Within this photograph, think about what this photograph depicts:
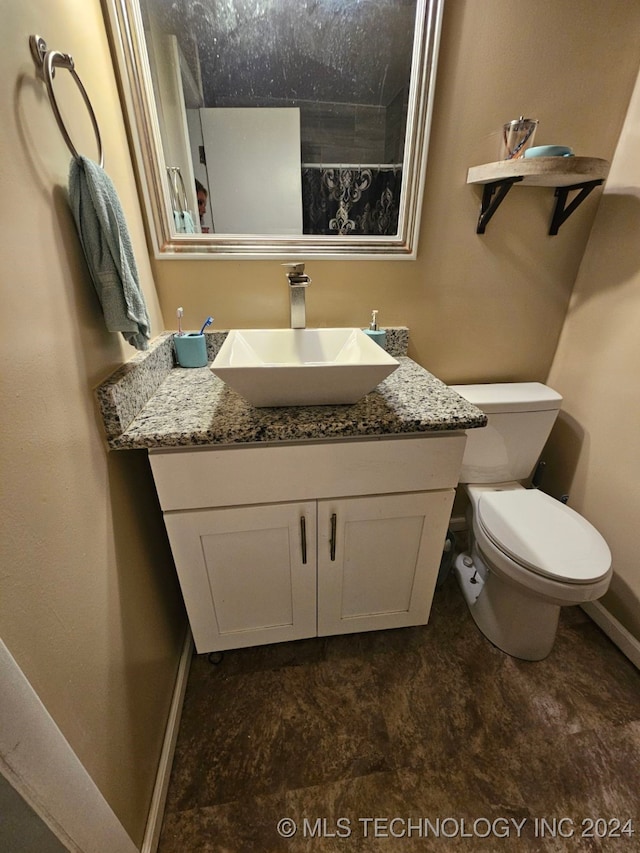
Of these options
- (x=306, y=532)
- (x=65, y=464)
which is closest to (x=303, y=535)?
(x=306, y=532)

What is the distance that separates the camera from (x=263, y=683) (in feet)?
3.66

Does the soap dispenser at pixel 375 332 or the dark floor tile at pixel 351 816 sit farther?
the soap dispenser at pixel 375 332

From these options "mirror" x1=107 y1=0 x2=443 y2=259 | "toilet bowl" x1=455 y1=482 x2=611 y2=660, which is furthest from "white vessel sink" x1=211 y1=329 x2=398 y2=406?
"toilet bowl" x1=455 y1=482 x2=611 y2=660

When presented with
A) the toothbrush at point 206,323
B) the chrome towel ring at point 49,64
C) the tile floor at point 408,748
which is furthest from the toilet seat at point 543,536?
the chrome towel ring at point 49,64

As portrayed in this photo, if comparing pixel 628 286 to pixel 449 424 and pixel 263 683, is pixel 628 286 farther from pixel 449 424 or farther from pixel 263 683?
pixel 263 683

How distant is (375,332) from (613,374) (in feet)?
2.75

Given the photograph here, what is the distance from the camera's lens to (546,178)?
104 cm

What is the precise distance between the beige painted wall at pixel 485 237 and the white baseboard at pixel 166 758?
1.12 metres

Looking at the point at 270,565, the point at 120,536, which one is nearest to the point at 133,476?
the point at 120,536

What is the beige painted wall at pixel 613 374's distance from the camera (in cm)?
112

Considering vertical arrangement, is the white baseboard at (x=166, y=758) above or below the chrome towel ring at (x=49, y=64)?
below

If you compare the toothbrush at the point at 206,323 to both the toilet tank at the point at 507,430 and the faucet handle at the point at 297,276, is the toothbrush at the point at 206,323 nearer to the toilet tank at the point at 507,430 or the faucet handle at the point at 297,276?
the faucet handle at the point at 297,276

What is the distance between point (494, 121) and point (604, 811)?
1895 mm

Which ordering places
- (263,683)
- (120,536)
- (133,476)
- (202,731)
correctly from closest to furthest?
(120,536) → (133,476) → (202,731) → (263,683)
